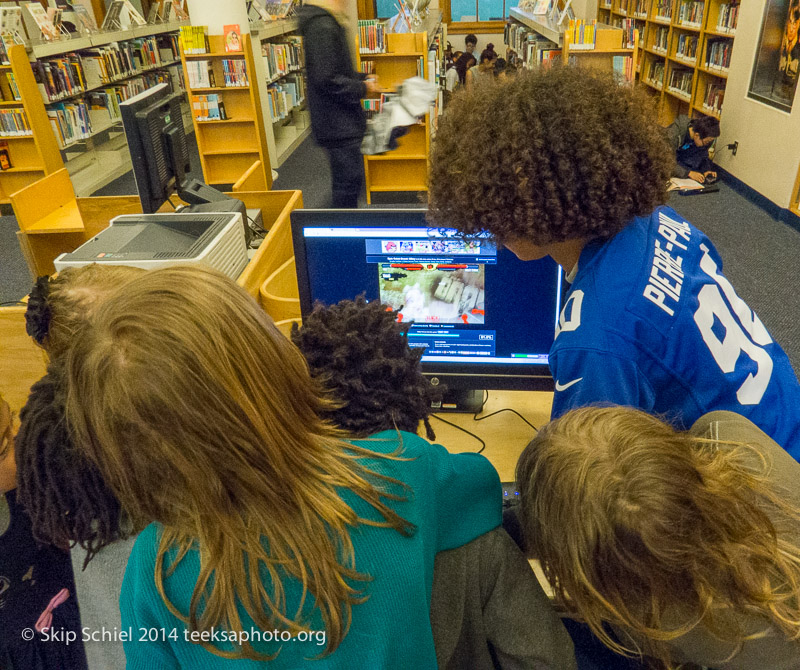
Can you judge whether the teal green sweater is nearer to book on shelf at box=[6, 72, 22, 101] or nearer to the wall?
the wall

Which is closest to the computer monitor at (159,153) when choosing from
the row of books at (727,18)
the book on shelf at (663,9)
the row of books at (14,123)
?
the row of books at (14,123)

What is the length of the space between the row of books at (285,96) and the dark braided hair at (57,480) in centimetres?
645

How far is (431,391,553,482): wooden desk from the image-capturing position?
123cm

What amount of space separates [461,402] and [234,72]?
17.1 ft

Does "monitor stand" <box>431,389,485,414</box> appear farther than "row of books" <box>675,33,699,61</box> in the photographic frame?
No

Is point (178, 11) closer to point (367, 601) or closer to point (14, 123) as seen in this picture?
point (14, 123)

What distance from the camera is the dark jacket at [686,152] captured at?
5.28 meters

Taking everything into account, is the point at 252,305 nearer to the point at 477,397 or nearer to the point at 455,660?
the point at 455,660

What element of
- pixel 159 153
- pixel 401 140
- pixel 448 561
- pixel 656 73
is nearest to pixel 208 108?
pixel 401 140

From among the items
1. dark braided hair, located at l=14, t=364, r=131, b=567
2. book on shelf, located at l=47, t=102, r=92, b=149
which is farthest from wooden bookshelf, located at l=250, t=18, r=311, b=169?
dark braided hair, located at l=14, t=364, r=131, b=567

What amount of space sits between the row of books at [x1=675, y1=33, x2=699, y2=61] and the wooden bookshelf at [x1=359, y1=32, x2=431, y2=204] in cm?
276

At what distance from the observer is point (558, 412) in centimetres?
93

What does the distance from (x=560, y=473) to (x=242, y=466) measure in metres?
0.35

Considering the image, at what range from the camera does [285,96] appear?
7.13 meters
